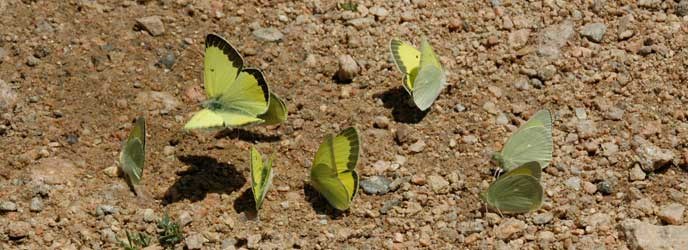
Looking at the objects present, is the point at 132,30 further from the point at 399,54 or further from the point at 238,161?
the point at 399,54

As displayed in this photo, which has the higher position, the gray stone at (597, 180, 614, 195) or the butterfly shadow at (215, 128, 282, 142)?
the butterfly shadow at (215, 128, 282, 142)

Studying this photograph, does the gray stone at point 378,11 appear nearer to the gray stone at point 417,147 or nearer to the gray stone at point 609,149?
the gray stone at point 417,147

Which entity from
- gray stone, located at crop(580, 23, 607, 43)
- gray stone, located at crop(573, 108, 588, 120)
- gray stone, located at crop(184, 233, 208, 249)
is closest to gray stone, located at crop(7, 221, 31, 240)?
gray stone, located at crop(184, 233, 208, 249)

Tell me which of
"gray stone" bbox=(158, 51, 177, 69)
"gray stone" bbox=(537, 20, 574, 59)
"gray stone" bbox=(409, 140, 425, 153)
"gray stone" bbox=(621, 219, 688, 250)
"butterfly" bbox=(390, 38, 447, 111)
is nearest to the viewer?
"gray stone" bbox=(621, 219, 688, 250)

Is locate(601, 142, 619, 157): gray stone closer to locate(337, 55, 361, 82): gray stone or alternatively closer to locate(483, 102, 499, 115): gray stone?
locate(483, 102, 499, 115): gray stone

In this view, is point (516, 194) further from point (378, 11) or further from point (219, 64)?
point (378, 11)

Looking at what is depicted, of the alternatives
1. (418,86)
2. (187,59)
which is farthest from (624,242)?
(187,59)
